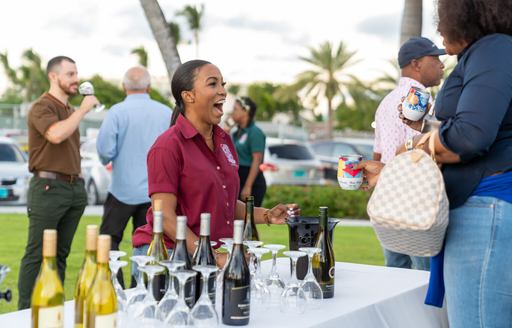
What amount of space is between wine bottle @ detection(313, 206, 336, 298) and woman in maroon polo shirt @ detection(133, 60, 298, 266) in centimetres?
41

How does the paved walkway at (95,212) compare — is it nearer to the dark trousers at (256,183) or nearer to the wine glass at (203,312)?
the dark trousers at (256,183)

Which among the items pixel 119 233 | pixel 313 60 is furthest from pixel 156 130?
pixel 313 60

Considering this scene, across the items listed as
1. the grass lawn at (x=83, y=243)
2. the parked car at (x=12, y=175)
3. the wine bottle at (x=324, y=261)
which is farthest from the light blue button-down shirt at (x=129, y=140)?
the parked car at (x=12, y=175)

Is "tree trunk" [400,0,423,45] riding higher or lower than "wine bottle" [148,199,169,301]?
higher

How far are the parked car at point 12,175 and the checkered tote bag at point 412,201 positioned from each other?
13885 millimetres

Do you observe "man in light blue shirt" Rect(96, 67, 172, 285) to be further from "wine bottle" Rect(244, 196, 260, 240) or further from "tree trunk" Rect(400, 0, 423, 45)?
"tree trunk" Rect(400, 0, 423, 45)

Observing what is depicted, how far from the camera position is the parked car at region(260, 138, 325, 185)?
17.4 m

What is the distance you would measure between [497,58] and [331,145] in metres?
18.8

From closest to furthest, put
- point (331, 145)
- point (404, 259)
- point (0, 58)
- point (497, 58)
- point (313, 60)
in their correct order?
1. point (497, 58)
2. point (404, 259)
3. point (331, 145)
4. point (313, 60)
5. point (0, 58)

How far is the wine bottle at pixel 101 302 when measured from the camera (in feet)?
7.24

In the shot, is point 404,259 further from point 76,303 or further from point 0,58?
point 0,58

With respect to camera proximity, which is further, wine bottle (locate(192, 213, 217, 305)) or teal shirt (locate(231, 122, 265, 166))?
teal shirt (locate(231, 122, 265, 166))

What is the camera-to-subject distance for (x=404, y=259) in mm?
5207

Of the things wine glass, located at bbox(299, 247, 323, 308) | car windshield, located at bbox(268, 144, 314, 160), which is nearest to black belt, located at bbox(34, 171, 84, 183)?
wine glass, located at bbox(299, 247, 323, 308)
